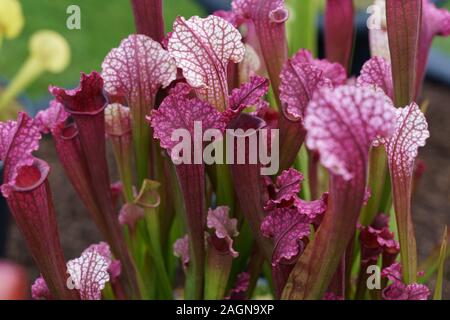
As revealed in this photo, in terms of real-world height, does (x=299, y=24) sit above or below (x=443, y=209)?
above

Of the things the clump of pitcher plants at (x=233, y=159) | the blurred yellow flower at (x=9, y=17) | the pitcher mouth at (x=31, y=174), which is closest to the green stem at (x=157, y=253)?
the clump of pitcher plants at (x=233, y=159)

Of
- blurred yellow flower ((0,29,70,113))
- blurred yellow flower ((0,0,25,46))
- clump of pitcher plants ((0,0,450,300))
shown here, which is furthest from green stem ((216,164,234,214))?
blurred yellow flower ((0,29,70,113))

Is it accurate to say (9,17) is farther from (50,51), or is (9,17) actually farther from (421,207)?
(421,207)

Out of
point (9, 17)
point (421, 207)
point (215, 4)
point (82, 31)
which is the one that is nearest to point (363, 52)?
point (215, 4)

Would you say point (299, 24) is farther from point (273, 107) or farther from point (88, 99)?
point (88, 99)
